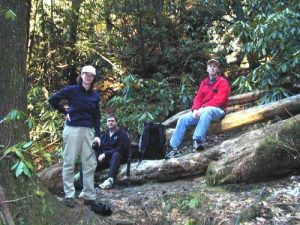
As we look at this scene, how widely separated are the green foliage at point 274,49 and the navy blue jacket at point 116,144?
2886 mm

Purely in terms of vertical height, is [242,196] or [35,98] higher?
[35,98]

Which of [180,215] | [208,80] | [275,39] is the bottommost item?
[180,215]

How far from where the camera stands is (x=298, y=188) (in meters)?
5.61

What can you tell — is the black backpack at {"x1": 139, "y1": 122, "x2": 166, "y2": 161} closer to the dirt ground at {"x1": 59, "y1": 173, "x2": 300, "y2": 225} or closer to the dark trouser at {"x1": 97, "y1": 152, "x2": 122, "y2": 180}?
the dark trouser at {"x1": 97, "y1": 152, "x2": 122, "y2": 180}

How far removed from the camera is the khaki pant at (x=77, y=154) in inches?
217

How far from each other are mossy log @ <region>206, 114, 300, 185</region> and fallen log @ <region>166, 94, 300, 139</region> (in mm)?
1174

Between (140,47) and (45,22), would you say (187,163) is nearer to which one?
(140,47)

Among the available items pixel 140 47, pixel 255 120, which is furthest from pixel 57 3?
pixel 255 120

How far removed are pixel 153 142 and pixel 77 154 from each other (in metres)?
1.99

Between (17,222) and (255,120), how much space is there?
168 inches

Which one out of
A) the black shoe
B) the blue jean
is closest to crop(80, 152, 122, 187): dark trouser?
the blue jean

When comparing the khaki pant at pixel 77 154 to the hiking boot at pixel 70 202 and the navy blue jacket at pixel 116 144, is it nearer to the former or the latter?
the hiking boot at pixel 70 202

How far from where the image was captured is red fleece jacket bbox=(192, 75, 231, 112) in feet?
23.6

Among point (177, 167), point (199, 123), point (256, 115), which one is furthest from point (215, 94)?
point (177, 167)
